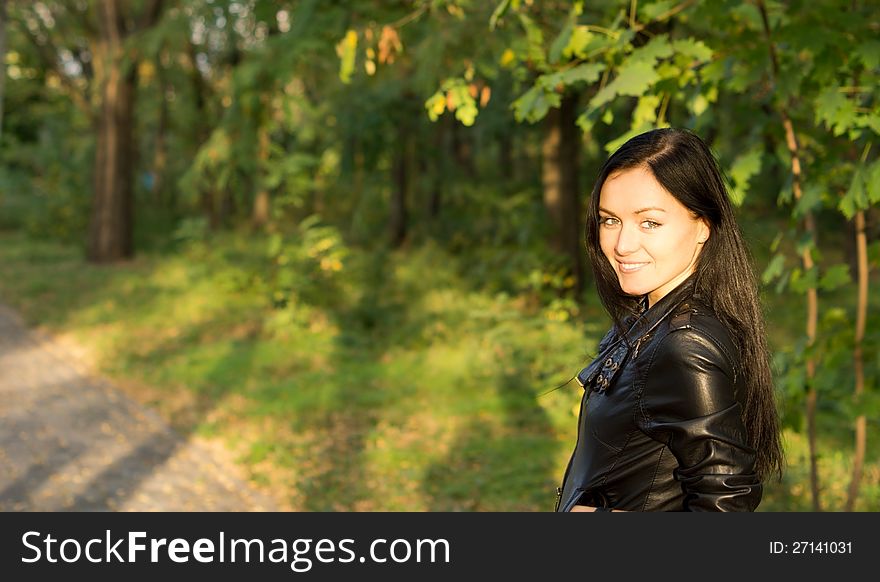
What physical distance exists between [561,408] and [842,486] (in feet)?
8.64

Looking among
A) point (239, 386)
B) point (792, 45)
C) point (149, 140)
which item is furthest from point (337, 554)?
point (149, 140)

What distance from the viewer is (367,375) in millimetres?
12398

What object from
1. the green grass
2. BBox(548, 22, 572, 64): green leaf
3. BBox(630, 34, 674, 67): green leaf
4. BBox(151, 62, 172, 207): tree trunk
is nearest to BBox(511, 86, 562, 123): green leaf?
BBox(548, 22, 572, 64): green leaf

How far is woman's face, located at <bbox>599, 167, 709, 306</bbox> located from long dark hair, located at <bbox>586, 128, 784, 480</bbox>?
0.02 meters

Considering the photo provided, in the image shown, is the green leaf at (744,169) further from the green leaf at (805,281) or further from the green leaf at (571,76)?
the green leaf at (571,76)

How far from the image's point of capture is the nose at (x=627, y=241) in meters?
2.12

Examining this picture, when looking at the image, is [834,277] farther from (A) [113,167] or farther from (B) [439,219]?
(A) [113,167]

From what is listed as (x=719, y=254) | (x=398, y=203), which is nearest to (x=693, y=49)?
(x=719, y=254)

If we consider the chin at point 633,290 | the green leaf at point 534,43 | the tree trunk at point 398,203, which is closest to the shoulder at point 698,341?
the chin at point 633,290

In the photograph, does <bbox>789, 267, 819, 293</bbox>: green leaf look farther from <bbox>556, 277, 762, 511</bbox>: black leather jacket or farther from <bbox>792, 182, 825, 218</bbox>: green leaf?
<bbox>556, 277, 762, 511</bbox>: black leather jacket

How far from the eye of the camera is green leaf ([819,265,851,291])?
16.3 ft

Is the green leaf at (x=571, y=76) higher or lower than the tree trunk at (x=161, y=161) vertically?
lower

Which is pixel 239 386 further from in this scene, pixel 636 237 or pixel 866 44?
pixel 636 237

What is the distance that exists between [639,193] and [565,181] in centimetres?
1392
